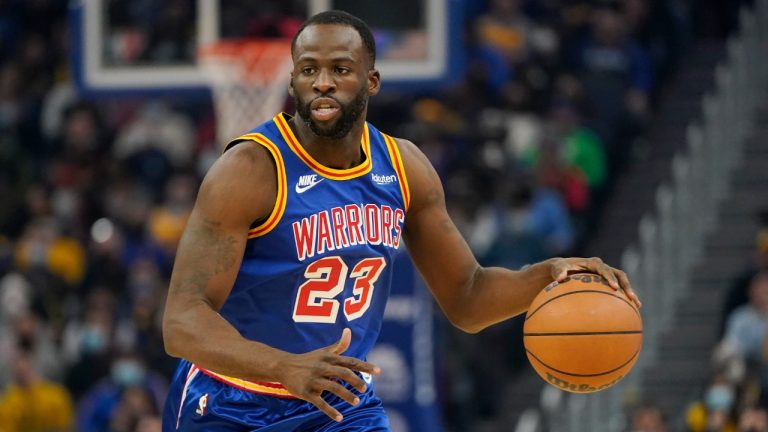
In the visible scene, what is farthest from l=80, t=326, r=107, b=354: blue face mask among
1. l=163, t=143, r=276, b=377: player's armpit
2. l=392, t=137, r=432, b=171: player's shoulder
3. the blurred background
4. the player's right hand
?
the player's right hand

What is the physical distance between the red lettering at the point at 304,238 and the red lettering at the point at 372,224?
0.82ft

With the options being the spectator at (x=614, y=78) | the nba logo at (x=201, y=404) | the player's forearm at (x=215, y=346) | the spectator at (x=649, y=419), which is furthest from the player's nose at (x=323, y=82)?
the spectator at (x=614, y=78)

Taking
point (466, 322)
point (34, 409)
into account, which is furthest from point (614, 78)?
point (466, 322)

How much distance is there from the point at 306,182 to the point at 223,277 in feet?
1.75

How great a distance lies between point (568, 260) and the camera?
605 cm

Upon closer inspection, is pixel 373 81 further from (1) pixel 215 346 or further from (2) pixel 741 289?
(2) pixel 741 289

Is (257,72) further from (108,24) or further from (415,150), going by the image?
(415,150)

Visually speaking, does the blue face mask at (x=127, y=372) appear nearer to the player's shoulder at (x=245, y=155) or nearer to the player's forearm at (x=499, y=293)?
the player's forearm at (x=499, y=293)

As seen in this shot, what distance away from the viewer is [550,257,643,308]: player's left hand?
5941 mm

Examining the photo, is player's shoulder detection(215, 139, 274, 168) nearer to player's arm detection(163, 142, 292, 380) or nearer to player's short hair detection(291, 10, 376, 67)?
player's arm detection(163, 142, 292, 380)

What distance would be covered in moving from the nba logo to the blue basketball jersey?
0.31 ft

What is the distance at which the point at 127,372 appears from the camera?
1306 centimetres

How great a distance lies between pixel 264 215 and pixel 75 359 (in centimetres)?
847

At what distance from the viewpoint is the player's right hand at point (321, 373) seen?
5.01m
